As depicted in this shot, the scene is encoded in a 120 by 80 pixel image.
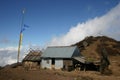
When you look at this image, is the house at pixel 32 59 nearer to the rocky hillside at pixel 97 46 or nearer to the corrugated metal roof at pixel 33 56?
the corrugated metal roof at pixel 33 56

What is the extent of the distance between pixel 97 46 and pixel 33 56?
25772 millimetres

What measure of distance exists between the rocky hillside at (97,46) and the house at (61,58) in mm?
13685

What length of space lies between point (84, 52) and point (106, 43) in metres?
11.0

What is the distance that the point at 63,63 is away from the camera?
4953 cm

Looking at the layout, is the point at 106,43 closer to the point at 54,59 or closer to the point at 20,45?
the point at 54,59

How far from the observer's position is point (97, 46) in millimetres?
71188

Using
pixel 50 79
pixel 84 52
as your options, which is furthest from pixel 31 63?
pixel 50 79

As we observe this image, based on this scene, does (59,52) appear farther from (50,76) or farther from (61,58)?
(50,76)

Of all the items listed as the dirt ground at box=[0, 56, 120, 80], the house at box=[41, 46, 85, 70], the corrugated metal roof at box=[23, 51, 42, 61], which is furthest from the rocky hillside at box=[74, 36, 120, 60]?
the dirt ground at box=[0, 56, 120, 80]

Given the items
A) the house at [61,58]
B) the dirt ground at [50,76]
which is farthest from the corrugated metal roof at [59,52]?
the dirt ground at [50,76]

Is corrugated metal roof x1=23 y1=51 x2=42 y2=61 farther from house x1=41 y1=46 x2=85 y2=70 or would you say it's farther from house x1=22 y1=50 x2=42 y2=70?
house x1=41 y1=46 x2=85 y2=70

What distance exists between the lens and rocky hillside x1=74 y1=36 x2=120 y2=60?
6544cm

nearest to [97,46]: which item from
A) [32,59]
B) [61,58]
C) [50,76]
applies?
[61,58]

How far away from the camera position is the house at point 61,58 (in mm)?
48812
